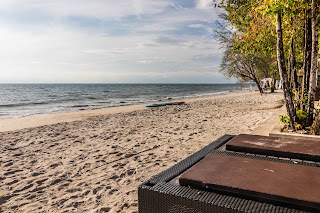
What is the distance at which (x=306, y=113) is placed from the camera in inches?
189

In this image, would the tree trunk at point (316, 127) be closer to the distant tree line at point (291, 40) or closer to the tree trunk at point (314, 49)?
the distant tree line at point (291, 40)

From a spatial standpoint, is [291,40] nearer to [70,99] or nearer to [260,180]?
[260,180]

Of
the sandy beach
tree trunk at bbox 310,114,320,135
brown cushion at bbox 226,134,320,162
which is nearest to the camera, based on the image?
brown cushion at bbox 226,134,320,162

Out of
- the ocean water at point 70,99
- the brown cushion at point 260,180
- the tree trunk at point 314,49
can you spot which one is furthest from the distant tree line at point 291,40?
the ocean water at point 70,99

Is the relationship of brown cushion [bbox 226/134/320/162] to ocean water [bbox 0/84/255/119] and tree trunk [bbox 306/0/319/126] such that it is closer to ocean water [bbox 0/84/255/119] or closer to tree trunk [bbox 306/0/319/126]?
tree trunk [bbox 306/0/319/126]

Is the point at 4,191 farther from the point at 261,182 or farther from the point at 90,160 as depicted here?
the point at 261,182

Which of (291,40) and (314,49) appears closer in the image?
(314,49)

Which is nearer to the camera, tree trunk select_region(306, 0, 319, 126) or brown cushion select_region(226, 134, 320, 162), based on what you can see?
brown cushion select_region(226, 134, 320, 162)

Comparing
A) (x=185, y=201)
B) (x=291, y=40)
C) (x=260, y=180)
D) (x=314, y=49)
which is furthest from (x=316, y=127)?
(x=185, y=201)

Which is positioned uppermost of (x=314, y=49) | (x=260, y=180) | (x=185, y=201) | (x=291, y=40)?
(x=291, y=40)

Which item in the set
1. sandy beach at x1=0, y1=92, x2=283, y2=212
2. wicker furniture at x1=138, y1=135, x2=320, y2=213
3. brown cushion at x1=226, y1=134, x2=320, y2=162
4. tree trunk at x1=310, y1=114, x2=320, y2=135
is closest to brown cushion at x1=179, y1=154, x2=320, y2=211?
wicker furniture at x1=138, y1=135, x2=320, y2=213

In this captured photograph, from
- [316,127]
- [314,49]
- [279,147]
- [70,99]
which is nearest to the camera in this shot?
[279,147]

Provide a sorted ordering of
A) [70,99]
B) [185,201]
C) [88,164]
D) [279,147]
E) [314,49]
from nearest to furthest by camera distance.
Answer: [185,201] < [279,147] < [314,49] < [88,164] < [70,99]

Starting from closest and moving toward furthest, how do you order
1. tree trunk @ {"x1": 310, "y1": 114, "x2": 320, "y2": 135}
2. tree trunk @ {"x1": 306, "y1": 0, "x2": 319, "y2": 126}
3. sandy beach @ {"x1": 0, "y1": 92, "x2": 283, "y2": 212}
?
sandy beach @ {"x1": 0, "y1": 92, "x2": 283, "y2": 212}, tree trunk @ {"x1": 310, "y1": 114, "x2": 320, "y2": 135}, tree trunk @ {"x1": 306, "y1": 0, "x2": 319, "y2": 126}
